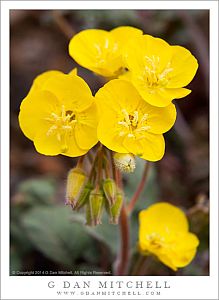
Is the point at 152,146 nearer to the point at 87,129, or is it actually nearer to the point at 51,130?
the point at 87,129

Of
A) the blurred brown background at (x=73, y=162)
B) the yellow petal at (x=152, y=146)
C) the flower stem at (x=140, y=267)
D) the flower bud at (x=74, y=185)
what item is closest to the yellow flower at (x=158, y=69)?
the yellow petal at (x=152, y=146)

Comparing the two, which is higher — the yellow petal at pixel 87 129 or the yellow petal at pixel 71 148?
the yellow petal at pixel 87 129

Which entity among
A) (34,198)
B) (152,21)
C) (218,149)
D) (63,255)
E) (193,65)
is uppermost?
(152,21)

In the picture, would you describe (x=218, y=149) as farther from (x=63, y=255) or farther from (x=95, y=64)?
Result: (x=63, y=255)

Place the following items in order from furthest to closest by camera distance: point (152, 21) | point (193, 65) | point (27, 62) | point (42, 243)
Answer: point (27, 62) < point (152, 21) < point (42, 243) < point (193, 65)

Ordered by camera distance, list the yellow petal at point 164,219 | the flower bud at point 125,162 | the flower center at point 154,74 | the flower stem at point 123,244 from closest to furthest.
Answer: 1. the flower bud at point 125,162
2. the flower center at point 154,74
3. the flower stem at point 123,244
4. the yellow petal at point 164,219

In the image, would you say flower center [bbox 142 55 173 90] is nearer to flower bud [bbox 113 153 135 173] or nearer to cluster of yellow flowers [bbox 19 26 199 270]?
cluster of yellow flowers [bbox 19 26 199 270]

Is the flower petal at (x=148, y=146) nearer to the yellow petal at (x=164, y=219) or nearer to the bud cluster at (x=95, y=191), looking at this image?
the bud cluster at (x=95, y=191)

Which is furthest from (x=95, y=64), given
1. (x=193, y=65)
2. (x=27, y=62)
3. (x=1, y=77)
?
(x=27, y=62)

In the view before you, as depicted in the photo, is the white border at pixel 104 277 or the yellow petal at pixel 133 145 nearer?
the yellow petal at pixel 133 145
